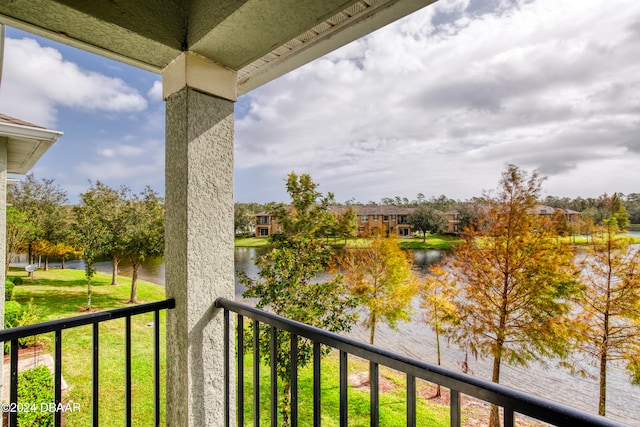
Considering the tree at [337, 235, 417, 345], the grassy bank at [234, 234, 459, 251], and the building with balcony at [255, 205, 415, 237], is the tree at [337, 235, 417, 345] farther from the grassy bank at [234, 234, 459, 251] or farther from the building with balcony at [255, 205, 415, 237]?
the building with balcony at [255, 205, 415, 237]

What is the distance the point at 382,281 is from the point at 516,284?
5.37 metres

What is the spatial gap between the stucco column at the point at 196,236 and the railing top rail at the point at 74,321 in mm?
89

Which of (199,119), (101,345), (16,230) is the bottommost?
(101,345)

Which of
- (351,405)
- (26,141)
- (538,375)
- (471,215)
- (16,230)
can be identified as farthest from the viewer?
(471,215)

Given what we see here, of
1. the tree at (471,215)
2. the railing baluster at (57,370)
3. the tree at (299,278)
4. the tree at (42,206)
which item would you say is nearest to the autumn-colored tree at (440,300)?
the tree at (471,215)

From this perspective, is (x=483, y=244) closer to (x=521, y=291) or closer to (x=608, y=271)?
(x=521, y=291)

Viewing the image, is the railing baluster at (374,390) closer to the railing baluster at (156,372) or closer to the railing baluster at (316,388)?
the railing baluster at (316,388)

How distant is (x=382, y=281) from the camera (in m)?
13.8

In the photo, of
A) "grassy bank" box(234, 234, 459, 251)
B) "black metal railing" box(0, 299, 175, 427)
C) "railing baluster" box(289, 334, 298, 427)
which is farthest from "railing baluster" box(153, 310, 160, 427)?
"grassy bank" box(234, 234, 459, 251)

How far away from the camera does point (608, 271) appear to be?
918 centimetres

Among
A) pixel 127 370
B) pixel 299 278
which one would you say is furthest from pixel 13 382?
pixel 299 278

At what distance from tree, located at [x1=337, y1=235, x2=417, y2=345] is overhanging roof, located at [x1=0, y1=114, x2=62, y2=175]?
10.8 meters

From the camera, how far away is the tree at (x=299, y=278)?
5.69 meters

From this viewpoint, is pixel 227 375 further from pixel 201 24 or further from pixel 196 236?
pixel 201 24
